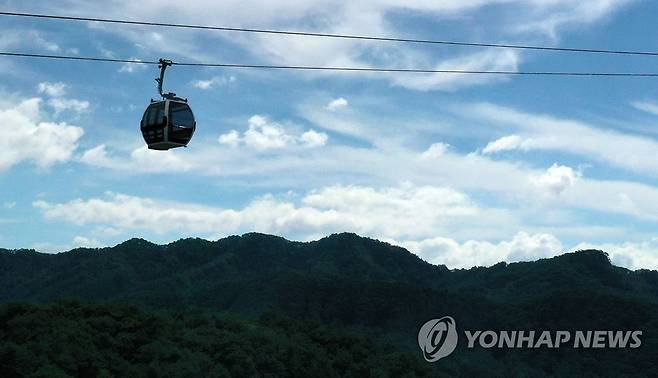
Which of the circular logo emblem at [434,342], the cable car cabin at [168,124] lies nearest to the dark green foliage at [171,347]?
the circular logo emblem at [434,342]

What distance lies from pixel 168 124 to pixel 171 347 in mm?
62459

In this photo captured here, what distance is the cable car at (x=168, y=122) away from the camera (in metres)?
26.2

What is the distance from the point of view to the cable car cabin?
86.1 ft

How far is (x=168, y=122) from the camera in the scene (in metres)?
26.1

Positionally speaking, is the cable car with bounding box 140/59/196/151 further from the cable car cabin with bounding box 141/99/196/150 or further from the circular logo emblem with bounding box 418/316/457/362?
the circular logo emblem with bounding box 418/316/457/362

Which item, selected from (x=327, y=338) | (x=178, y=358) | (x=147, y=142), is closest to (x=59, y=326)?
(x=178, y=358)

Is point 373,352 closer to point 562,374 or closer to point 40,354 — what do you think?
point 40,354

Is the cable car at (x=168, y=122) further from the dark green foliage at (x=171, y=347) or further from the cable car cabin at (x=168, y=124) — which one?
the dark green foliage at (x=171, y=347)

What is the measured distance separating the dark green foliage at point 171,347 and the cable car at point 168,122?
41882mm

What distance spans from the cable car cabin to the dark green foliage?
41868 millimetres

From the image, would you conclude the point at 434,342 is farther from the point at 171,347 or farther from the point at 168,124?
the point at 168,124

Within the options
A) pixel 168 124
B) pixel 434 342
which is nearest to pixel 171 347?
pixel 168 124

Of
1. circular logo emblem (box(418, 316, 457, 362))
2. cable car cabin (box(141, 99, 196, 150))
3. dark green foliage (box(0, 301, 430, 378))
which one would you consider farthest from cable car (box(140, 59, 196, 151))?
circular logo emblem (box(418, 316, 457, 362))

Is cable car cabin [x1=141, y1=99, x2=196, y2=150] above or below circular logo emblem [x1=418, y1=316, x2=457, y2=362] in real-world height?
above
